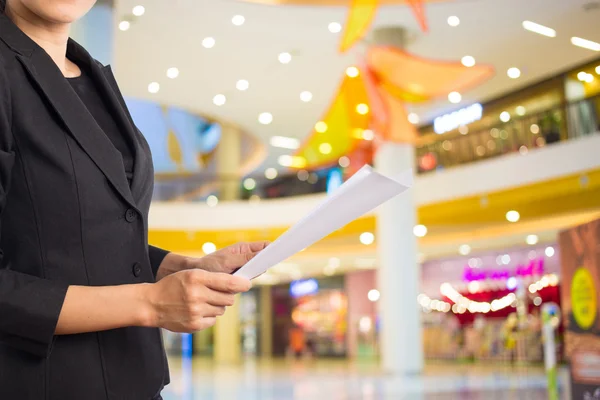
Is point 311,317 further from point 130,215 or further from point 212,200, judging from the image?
point 130,215

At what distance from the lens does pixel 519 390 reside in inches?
385

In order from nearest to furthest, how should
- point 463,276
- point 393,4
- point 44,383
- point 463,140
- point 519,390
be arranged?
point 44,383, point 519,390, point 393,4, point 463,140, point 463,276

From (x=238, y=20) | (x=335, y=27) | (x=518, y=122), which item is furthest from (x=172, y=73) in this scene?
(x=518, y=122)

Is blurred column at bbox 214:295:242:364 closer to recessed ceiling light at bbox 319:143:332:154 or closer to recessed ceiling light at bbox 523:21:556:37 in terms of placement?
recessed ceiling light at bbox 319:143:332:154

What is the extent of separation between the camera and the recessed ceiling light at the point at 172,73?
13.0 metres

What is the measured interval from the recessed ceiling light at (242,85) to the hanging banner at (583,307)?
824cm

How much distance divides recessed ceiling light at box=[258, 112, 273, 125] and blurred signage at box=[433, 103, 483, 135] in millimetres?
4027

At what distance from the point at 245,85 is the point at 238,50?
1.91 meters

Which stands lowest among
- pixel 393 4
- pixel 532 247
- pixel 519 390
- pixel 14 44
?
pixel 519 390

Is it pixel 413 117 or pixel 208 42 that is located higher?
pixel 413 117

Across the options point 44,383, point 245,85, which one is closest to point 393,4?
point 245,85

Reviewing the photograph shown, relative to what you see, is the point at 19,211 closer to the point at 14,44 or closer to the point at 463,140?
the point at 14,44

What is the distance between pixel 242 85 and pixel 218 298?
13.5 meters

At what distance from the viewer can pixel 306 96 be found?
14953 mm
